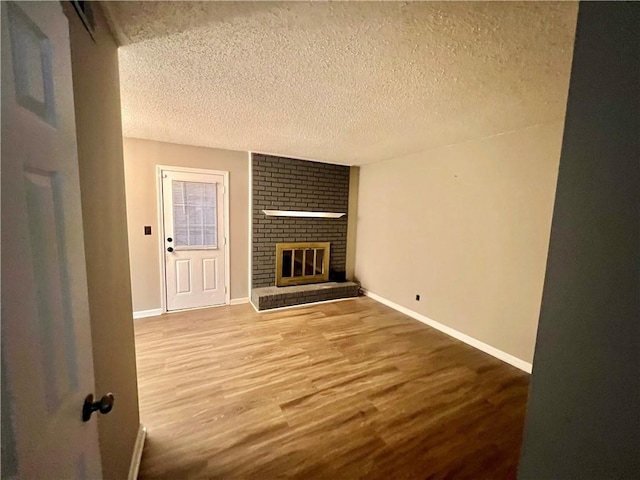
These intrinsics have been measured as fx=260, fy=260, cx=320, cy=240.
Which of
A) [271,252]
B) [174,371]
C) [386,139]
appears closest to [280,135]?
[386,139]

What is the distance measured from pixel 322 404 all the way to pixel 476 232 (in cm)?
246

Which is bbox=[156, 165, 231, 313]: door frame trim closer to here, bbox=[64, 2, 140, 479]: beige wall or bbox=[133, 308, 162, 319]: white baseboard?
bbox=[133, 308, 162, 319]: white baseboard

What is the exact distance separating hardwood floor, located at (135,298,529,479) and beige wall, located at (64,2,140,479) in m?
0.53

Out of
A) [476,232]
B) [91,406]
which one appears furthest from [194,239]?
[476,232]

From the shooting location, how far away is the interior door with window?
11.9ft

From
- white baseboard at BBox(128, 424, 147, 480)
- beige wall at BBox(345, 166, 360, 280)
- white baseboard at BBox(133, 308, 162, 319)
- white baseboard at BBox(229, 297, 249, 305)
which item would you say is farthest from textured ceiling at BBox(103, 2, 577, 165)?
white baseboard at BBox(229, 297, 249, 305)

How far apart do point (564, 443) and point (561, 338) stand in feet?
1.01

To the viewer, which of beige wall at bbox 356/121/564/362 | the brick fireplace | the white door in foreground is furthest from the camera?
the brick fireplace

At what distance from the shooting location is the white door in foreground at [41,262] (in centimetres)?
43

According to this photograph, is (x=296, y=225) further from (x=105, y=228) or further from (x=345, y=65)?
(x=105, y=228)

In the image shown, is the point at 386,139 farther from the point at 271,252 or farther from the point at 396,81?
the point at 271,252

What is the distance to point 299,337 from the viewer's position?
3090 millimetres

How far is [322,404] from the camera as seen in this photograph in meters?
2.01

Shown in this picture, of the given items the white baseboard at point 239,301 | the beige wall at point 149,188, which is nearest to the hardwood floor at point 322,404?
the beige wall at point 149,188
